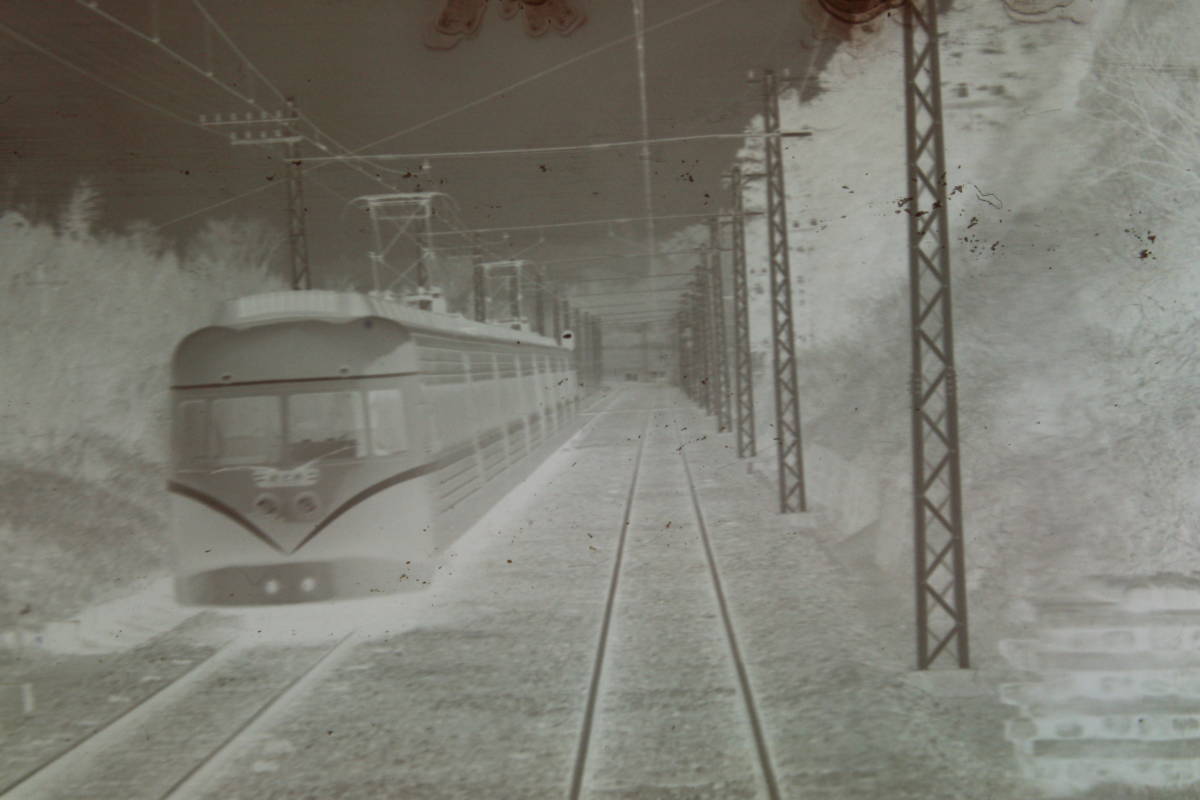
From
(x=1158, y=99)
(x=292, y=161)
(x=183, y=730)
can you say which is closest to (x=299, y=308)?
(x=183, y=730)

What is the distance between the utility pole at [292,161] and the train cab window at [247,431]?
5763 mm

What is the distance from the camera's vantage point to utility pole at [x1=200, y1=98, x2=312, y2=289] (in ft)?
51.6

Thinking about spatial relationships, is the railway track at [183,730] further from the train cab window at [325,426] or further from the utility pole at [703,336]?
the utility pole at [703,336]

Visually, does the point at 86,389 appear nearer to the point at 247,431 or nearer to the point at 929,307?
the point at 247,431

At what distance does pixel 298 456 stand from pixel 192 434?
1.00m

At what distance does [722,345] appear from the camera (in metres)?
34.4

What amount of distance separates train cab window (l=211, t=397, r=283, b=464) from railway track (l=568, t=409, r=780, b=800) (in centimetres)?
338

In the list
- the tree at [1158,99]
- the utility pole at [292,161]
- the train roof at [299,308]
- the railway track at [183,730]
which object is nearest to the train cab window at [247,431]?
the train roof at [299,308]

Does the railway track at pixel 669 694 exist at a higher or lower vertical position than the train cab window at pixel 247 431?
lower

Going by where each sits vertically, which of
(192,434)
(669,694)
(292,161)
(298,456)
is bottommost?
(669,694)

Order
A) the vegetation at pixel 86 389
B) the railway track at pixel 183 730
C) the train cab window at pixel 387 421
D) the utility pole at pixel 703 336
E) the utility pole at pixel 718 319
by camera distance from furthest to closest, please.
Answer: the utility pole at pixel 703 336
the utility pole at pixel 718 319
the vegetation at pixel 86 389
the train cab window at pixel 387 421
the railway track at pixel 183 730

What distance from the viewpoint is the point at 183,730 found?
777 centimetres

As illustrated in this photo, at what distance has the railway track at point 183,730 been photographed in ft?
22.1

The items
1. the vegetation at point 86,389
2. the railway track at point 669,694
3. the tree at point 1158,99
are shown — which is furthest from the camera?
the vegetation at point 86,389
